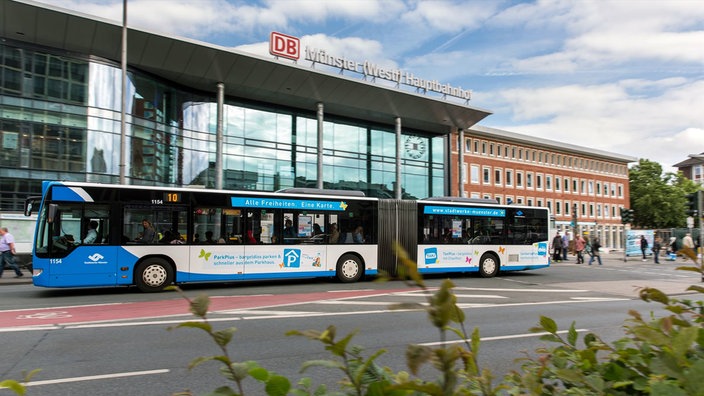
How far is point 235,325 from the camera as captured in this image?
25.8 ft

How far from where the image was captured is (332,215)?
15.3 meters

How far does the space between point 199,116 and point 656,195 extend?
7197 cm

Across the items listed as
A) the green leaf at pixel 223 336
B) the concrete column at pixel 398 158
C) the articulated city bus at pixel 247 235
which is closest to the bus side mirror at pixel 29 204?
the articulated city bus at pixel 247 235

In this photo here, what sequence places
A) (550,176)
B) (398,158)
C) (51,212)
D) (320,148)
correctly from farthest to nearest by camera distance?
1. (550,176)
2. (398,158)
3. (320,148)
4. (51,212)

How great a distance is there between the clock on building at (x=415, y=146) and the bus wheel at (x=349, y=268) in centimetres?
2534

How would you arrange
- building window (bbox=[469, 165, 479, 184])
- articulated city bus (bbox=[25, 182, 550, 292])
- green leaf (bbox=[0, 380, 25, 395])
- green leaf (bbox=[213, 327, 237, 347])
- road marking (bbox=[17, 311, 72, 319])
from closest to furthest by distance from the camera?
green leaf (bbox=[0, 380, 25, 395]) → green leaf (bbox=[213, 327, 237, 347]) → road marking (bbox=[17, 311, 72, 319]) → articulated city bus (bbox=[25, 182, 550, 292]) → building window (bbox=[469, 165, 479, 184])

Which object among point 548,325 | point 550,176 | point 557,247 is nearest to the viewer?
point 548,325

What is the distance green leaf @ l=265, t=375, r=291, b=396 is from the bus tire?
1748 centimetres

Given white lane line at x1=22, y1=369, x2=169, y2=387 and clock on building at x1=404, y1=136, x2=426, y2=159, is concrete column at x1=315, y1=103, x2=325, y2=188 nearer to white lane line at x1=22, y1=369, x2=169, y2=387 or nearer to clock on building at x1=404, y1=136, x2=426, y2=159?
clock on building at x1=404, y1=136, x2=426, y2=159

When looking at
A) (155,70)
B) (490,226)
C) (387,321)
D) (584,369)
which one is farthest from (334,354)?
(155,70)

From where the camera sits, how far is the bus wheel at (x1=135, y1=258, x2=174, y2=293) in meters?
12.5

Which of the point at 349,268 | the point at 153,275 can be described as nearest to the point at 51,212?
the point at 153,275

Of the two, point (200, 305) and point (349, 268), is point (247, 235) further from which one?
point (200, 305)

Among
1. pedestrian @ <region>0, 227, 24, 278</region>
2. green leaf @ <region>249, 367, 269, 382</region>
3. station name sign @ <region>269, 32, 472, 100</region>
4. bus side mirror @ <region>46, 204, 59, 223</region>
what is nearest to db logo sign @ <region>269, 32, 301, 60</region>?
station name sign @ <region>269, 32, 472, 100</region>
